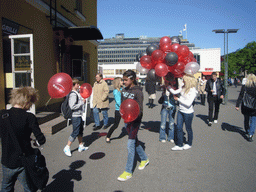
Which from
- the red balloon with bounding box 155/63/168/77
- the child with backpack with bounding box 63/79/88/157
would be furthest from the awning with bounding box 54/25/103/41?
the child with backpack with bounding box 63/79/88/157

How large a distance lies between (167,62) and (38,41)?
5299mm

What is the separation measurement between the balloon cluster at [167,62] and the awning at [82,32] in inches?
151

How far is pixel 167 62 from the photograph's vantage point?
4.91m

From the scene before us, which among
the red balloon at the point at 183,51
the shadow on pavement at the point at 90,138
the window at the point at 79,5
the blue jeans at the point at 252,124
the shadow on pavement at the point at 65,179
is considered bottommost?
the shadow on pavement at the point at 65,179

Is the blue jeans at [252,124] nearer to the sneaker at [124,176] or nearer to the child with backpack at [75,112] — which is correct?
the sneaker at [124,176]

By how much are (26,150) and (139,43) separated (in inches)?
4902

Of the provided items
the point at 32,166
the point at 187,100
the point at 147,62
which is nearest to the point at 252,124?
the point at 187,100

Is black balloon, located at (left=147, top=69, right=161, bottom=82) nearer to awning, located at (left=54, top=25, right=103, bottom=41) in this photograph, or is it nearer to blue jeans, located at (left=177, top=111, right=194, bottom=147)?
blue jeans, located at (left=177, top=111, right=194, bottom=147)

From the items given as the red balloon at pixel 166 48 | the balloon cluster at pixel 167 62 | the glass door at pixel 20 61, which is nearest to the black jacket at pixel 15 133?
the balloon cluster at pixel 167 62

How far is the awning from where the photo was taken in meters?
8.52

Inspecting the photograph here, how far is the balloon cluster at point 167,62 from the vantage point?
4.89 m

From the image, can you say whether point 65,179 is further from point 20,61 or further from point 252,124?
point 252,124

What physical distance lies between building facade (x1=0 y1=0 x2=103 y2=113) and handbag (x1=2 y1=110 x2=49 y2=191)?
4.27 meters

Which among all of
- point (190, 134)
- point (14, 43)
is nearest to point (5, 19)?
point (14, 43)
